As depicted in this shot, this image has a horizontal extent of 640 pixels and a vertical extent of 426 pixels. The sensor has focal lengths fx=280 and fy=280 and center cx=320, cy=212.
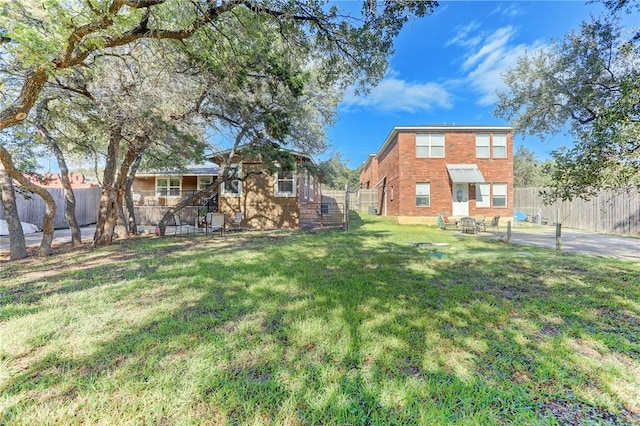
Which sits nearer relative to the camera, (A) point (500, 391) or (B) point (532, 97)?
(A) point (500, 391)

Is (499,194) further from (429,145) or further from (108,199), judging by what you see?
(108,199)

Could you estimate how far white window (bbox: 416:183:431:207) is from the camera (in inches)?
688

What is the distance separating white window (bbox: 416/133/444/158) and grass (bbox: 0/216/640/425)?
12.9 metres

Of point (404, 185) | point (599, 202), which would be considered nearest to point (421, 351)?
point (404, 185)

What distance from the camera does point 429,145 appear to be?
57.4 ft

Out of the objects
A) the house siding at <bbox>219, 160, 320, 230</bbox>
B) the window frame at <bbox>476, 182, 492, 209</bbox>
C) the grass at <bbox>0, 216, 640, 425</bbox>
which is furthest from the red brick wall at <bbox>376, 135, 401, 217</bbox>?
the grass at <bbox>0, 216, 640, 425</bbox>

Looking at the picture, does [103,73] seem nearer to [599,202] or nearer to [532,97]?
[532,97]

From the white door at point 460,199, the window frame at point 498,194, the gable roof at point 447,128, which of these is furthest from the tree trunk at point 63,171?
the window frame at point 498,194

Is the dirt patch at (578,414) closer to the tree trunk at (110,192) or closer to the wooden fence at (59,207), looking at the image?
the tree trunk at (110,192)

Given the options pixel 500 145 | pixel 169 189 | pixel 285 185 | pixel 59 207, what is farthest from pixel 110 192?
pixel 500 145

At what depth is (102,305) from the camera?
3.91 m

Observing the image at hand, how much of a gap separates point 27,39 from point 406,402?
554cm

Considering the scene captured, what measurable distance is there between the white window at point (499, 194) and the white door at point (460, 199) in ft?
5.59

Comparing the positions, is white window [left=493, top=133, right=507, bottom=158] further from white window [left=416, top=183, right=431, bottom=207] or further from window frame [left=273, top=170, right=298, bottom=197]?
window frame [left=273, top=170, right=298, bottom=197]
